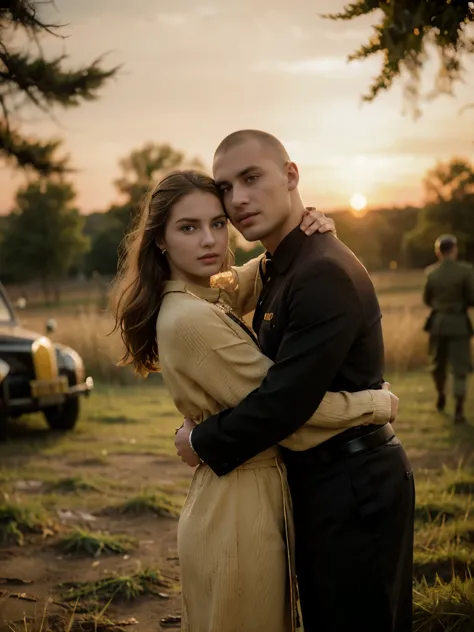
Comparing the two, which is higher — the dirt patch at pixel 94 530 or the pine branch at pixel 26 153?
the pine branch at pixel 26 153

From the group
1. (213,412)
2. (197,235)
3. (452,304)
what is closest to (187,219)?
(197,235)

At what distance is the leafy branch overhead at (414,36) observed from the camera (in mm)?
2338

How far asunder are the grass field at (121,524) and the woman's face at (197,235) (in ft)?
5.89

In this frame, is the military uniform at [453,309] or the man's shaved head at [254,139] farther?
the military uniform at [453,309]

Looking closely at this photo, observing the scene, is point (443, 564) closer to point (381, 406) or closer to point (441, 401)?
point (381, 406)

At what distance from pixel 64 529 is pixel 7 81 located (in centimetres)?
283

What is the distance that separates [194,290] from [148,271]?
6.4 inches

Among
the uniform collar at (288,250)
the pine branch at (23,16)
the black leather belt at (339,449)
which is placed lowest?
the black leather belt at (339,449)

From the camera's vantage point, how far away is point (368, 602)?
224 cm

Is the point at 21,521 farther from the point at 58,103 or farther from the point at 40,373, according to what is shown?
the point at 40,373

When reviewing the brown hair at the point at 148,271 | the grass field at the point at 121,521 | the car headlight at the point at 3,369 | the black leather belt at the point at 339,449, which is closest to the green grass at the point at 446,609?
the grass field at the point at 121,521

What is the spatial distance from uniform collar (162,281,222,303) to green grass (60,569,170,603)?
1.98 meters

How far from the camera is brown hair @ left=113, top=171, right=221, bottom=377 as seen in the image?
2430 millimetres

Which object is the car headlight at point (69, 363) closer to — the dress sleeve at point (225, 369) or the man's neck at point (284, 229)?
the man's neck at point (284, 229)
